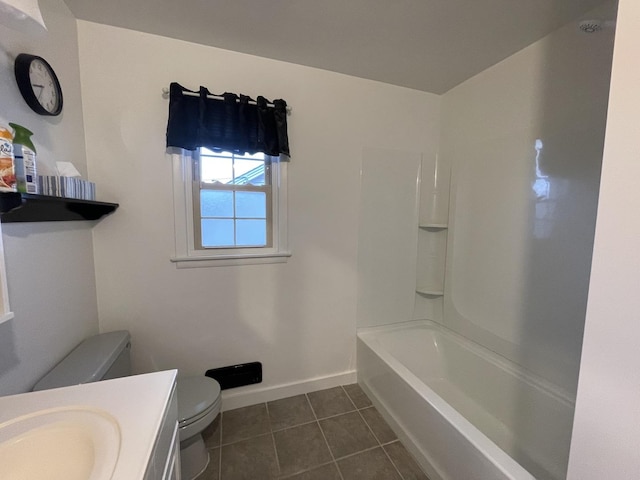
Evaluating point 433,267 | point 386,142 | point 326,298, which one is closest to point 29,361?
point 326,298

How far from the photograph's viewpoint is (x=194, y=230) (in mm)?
1754

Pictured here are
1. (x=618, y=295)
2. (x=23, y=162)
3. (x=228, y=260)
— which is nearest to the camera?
(x=618, y=295)

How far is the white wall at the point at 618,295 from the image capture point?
23.5 inches

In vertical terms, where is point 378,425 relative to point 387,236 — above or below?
below

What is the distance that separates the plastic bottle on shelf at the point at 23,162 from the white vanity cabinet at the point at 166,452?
2.79 feet

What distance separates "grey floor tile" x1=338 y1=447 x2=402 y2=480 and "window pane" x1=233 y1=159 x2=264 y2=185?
1772 mm

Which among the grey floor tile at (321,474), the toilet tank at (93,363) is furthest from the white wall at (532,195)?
the toilet tank at (93,363)

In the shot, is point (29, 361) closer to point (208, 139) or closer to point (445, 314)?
point (208, 139)

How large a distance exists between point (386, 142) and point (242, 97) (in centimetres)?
110

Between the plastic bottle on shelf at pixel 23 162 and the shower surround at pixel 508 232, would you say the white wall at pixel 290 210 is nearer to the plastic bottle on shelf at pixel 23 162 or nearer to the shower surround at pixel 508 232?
the shower surround at pixel 508 232

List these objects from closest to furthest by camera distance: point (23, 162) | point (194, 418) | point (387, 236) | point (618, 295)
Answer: point (618, 295) → point (23, 162) → point (194, 418) → point (387, 236)

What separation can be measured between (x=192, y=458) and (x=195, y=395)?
1.04ft

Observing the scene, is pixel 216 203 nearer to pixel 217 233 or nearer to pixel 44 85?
pixel 217 233

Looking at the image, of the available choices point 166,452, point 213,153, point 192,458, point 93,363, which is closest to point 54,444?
point 166,452
